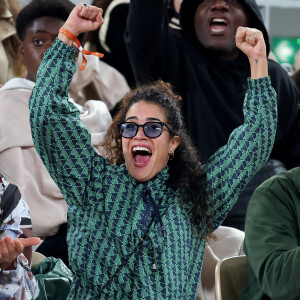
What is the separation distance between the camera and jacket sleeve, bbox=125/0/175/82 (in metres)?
3.35

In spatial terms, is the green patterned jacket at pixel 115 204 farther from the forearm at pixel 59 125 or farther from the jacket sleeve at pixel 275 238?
the jacket sleeve at pixel 275 238

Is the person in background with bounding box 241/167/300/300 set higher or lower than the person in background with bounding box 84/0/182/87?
lower

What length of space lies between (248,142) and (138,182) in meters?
0.36

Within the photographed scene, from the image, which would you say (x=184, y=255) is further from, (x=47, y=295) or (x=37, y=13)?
(x=37, y=13)

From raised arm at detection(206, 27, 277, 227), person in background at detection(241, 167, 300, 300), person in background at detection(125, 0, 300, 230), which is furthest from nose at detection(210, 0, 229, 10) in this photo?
person in background at detection(241, 167, 300, 300)

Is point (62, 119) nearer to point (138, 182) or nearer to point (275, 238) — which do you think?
point (138, 182)

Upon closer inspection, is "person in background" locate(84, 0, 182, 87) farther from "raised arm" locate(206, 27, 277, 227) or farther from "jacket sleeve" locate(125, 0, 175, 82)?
"raised arm" locate(206, 27, 277, 227)

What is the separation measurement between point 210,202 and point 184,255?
19cm

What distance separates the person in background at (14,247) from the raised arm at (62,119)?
0.24 metres

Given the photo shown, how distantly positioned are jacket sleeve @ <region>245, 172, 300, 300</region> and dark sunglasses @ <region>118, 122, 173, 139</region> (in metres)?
0.40

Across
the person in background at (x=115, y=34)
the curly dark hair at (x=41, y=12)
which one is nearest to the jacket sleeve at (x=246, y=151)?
the curly dark hair at (x=41, y=12)

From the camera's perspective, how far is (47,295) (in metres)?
2.78

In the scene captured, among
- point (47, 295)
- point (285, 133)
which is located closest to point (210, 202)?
point (47, 295)

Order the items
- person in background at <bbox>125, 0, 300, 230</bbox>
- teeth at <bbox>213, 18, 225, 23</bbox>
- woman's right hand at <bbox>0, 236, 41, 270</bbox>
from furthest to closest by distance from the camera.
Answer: teeth at <bbox>213, 18, 225, 23</bbox> → person in background at <bbox>125, 0, 300, 230</bbox> → woman's right hand at <bbox>0, 236, 41, 270</bbox>
